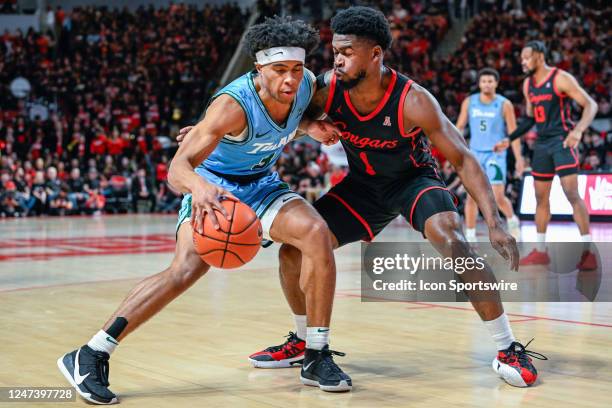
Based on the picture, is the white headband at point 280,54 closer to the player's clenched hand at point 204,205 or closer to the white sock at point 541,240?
the player's clenched hand at point 204,205

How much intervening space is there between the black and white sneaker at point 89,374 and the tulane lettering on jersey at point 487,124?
787 cm

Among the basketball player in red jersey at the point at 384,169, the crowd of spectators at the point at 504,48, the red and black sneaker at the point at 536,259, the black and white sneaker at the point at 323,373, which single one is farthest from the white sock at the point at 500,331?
the crowd of spectators at the point at 504,48

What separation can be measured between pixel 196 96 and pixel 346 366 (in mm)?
21107

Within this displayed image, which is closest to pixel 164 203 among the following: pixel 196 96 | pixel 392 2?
pixel 196 96

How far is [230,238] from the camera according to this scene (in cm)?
383

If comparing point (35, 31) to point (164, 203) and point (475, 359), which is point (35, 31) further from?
point (475, 359)

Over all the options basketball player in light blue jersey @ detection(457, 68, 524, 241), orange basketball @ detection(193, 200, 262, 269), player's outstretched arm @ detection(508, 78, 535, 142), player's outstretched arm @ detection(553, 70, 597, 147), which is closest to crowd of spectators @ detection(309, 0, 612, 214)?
basketball player in light blue jersey @ detection(457, 68, 524, 241)

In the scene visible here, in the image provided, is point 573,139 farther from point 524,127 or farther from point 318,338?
point 318,338

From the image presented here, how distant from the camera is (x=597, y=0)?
73.0ft

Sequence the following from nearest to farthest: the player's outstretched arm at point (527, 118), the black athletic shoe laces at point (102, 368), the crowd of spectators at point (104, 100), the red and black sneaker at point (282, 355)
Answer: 1. the black athletic shoe laces at point (102, 368)
2. the red and black sneaker at point (282, 355)
3. the player's outstretched arm at point (527, 118)
4. the crowd of spectators at point (104, 100)

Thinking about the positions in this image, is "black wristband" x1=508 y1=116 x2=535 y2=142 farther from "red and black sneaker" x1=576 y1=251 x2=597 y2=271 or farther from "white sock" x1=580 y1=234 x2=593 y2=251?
"red and black sneaker" x1=576 y1=251 x2=597 y2=271

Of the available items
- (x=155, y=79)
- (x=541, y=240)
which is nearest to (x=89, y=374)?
(x=541, y=240)

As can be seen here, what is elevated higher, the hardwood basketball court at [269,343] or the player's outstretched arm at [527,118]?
Result: the player's outstretched arm at [527,118]

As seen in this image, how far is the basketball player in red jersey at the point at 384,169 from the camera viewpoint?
4.32m
